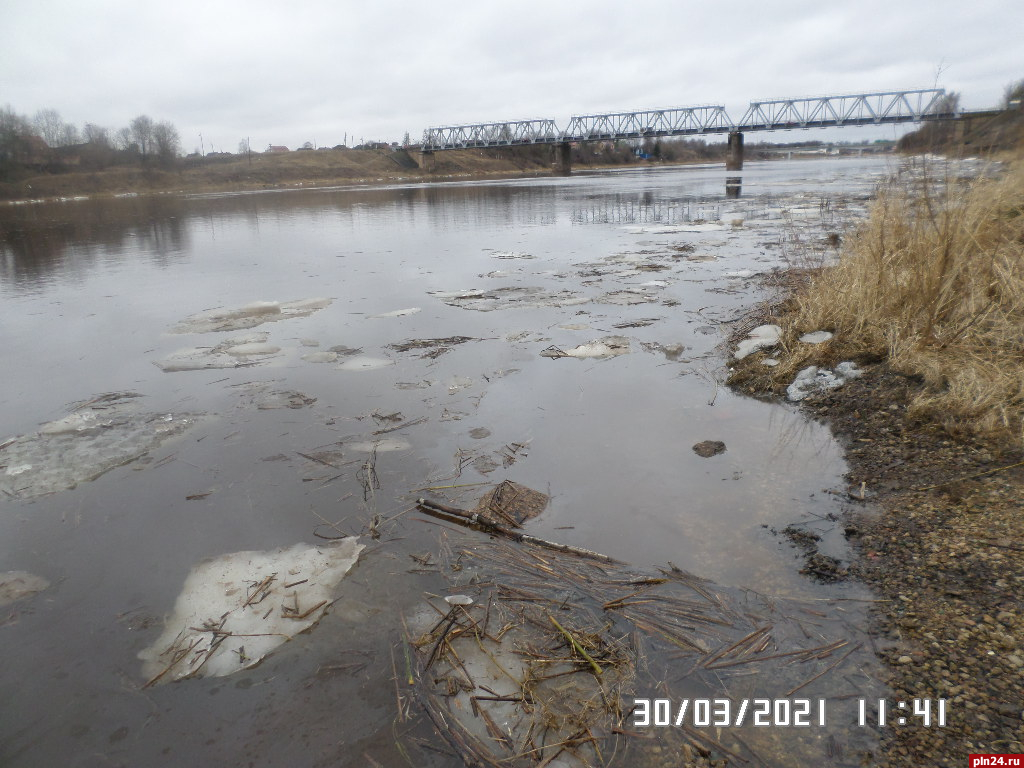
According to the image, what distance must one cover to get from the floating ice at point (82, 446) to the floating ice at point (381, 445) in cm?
138

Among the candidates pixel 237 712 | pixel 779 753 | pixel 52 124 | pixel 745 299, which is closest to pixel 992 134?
pixel 745 299

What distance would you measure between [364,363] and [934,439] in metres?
4.50

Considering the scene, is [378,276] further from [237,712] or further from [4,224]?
[4,224]

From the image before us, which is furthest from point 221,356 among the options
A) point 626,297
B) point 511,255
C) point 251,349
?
point 511,255

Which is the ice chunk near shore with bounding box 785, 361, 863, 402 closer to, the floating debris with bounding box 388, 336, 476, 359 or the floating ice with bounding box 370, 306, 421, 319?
the floating debris with bounding box 388, 336, 476, 359

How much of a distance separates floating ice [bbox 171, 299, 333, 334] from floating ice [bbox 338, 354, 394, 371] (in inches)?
80.6

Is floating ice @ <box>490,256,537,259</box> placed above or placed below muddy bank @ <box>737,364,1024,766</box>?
above

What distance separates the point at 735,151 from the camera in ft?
221

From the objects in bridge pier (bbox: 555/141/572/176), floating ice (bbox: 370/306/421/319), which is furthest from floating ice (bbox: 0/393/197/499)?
bridge pier (bbox: 555/141/572/176)

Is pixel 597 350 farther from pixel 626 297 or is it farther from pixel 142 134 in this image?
pixel 142 134

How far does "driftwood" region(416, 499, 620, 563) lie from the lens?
2889 millimetres

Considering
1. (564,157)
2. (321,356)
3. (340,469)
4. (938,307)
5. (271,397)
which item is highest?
(564,157)
